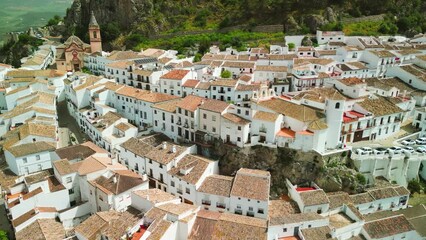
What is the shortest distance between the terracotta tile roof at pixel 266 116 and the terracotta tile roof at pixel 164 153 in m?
8.10

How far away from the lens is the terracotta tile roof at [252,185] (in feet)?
101

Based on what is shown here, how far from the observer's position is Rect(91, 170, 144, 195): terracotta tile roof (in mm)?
31484

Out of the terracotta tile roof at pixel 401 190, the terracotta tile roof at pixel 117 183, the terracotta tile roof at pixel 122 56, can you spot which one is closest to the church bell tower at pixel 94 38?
the terracotta tile roof at pixel 122 56

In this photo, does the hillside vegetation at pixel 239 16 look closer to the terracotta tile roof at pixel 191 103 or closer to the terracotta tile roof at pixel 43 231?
the terracotta tile roof at pixel 191 103

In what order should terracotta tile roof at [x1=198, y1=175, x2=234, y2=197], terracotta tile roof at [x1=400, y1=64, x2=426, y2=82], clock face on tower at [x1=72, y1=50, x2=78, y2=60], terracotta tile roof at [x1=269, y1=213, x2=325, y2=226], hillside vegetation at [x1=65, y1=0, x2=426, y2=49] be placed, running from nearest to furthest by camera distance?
1. terracotta tile roof at [x1=269, y1=213, x2=325, y2=226]
2. terracotta tile roof at [x1=198, y1=175, x2=234, y2=197]
3. terracotta tile roof at [x1=400, y1=64, x2=426, y2=82]
4. clock face on tower at [x1=72, y1=50, x2=78, y2=60]
5. hillside vegetation at [x1=65, y1=0, x2=426, y2=49]

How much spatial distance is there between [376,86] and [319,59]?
9.19 meters

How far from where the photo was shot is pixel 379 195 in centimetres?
3438

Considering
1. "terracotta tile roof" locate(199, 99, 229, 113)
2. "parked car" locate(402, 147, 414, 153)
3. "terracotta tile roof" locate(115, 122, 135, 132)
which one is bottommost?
"parked car" locate(402, 147, 414, 153)

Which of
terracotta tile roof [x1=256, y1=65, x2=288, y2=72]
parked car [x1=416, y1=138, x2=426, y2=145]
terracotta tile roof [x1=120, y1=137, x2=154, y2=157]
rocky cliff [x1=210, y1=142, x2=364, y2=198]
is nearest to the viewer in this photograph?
rocky cliff [x1=210, y1=142, x2=364, y2=198]

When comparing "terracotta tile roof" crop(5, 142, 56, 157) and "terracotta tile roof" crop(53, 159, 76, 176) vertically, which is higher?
"terracotta tile roof" crop(5, 142, 56, 157)

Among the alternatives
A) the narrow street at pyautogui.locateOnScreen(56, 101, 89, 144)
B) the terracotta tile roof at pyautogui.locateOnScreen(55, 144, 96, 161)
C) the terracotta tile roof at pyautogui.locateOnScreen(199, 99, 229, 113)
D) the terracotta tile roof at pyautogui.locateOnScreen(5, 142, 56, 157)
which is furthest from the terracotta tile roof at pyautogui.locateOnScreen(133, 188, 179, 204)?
the narrow street at pyautogui.locateOnScreen(56, 101, 89, 144)

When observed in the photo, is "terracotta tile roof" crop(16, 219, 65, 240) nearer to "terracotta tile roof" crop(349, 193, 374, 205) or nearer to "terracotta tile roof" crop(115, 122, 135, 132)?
"terracotta tile roof" crop(115, 122, 135, 132)

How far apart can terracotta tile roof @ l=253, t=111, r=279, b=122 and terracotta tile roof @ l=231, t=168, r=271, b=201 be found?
5314 millimetres

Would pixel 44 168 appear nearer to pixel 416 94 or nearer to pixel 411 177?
pixel 411 177
